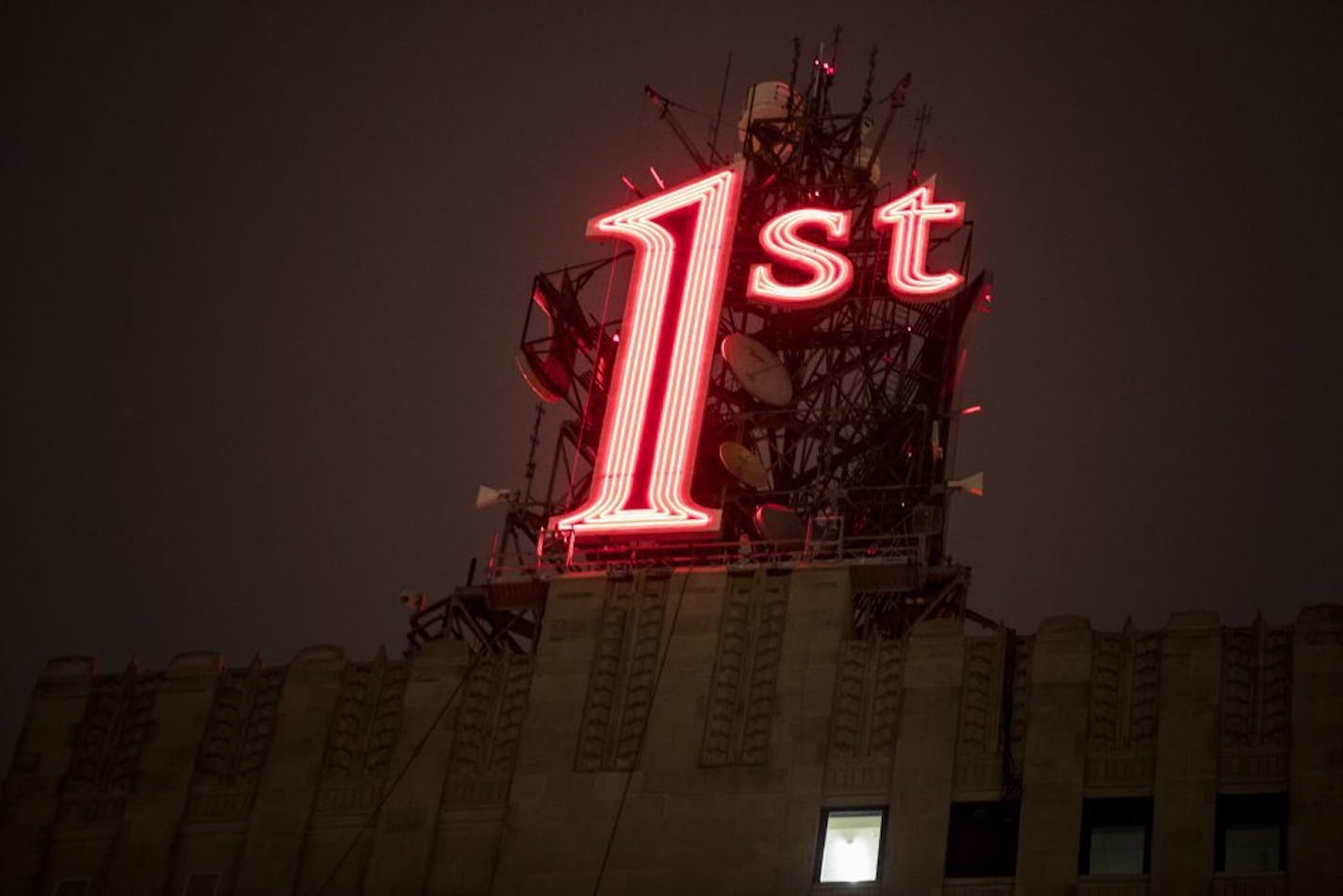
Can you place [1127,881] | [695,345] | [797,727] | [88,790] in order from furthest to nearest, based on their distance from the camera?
[695,345], [88,790], [797,727], [1127,881]

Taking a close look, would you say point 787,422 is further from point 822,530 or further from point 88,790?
point 88,790

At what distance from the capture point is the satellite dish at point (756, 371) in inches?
2549

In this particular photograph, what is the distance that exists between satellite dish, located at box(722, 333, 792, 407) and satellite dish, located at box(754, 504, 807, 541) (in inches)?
206

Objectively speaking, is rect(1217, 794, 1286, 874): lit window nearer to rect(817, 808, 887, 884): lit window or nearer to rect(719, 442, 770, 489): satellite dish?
rect(817, 808, 887, 884): lit window

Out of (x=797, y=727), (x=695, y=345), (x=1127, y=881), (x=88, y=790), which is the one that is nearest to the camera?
(x=1127, y=881)

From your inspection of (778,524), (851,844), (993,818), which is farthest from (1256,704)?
(778,524)

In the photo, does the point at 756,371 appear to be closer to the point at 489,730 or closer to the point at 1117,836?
the point at 489,730

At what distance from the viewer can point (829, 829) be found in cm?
5203

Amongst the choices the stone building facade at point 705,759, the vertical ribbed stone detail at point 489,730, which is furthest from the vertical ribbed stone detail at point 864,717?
the vertical ribbed stone detail at point 489,730

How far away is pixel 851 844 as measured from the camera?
51.7m

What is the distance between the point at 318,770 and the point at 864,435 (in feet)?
54.9

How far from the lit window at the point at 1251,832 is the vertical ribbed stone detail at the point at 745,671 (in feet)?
29.9

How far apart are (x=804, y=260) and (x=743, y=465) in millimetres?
6253

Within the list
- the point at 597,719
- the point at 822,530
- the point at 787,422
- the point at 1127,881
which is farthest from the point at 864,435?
the point at 1127,881
